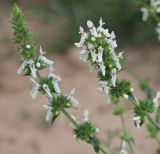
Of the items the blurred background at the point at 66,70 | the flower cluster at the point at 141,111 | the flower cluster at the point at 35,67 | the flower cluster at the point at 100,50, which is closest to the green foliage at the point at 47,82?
the flower cluster at the point at 35,67

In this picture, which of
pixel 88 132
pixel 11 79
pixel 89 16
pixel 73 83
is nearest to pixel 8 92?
pixel 11 79

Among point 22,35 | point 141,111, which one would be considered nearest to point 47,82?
point 22,35

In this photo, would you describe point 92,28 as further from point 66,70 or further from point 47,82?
point 66,70

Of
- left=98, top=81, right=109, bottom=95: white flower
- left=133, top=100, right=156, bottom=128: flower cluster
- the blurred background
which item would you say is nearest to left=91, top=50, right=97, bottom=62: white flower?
left=98, top=81, right=109, bottom=95: white flower

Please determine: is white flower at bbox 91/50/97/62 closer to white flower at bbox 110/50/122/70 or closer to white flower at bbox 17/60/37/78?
white flower at bbox 110/50/122/70

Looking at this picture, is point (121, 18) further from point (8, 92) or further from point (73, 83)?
point (8, 92)
